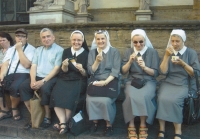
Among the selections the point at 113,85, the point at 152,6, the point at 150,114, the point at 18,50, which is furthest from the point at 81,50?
the point at 152,6

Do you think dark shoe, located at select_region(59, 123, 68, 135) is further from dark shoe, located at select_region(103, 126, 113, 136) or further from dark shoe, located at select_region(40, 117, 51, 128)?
dark shoe, located at select_region(103, 126, 113, 136)

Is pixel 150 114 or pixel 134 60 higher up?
pixel 134 60

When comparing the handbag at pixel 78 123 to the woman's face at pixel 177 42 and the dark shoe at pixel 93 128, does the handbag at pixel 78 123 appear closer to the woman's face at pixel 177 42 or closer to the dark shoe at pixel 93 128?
the dark shoe at pixel 93 128

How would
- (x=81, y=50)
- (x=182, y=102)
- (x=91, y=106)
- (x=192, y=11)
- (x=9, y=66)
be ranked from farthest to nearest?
(x=192, y=11), (x=9, y=66), (x=81, y=50), (x=91, y=106), (x=182, y=102)

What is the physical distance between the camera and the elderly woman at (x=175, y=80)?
4070mm

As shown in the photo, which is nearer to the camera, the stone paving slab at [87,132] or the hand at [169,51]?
the hand at [169,51]

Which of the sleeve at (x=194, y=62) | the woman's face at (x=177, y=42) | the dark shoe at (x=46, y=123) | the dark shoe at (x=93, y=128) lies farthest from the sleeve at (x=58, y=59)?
the sleeve at (x=194, y=62)

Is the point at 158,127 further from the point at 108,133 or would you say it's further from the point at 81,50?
the point at 81,50

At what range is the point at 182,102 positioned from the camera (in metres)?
4.11

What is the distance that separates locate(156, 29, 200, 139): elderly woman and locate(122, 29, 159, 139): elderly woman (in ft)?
0.47

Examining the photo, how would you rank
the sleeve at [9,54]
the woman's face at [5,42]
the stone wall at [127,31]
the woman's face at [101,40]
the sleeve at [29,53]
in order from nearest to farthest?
the woman's face at [101,40] < the sleeve at [29,53] < the sleeve at [9,54] < the stone wall at [127,31] < the woman's face at [5,42]

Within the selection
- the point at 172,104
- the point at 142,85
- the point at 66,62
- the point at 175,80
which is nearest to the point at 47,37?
the point at 66,62

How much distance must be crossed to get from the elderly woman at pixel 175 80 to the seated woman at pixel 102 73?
27.9 inches

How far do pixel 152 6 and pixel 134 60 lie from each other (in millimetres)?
5792
